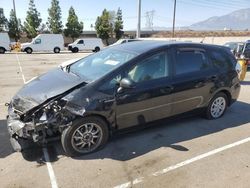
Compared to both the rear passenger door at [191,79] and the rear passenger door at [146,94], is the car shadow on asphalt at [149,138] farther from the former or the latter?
the rear passenger door at [191,79]

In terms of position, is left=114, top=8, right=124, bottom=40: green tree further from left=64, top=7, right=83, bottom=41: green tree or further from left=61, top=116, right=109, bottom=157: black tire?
left=61, top=116, right=109, bottom=157: black tire

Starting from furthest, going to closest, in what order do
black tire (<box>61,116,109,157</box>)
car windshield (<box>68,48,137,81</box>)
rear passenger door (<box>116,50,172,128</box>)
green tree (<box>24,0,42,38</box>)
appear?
Result: green tree (<box>24,0,42,38</box>) → car windshield (<box>68,48,137,81</box>) → rear passenger door (<box>116,50,172,128</box>) → black tire (<box>61,116,109,157</box>)

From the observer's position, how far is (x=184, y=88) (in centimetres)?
503

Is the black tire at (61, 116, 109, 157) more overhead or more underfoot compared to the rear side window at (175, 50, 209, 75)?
more underfoot

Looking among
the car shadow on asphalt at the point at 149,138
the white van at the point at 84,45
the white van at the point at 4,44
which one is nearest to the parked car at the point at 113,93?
the car shadow on asphalt at the point at 149,138

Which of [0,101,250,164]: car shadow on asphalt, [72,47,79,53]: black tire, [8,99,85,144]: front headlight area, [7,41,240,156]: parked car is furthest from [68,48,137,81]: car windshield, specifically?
[72,47,79,53]: black tire

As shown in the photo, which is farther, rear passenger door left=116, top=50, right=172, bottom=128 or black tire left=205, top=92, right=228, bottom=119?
black tire left=205, top=92, right=228, bottom=119

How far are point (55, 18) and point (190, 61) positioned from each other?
50.9 metres

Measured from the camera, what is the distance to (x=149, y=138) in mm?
4844

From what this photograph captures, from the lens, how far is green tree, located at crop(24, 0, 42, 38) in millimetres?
49450

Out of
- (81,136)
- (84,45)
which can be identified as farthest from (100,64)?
(84,45)

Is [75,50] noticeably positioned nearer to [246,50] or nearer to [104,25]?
[104,25]

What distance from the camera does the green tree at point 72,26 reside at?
52.1 m

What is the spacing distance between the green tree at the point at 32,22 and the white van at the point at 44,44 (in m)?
16.8
